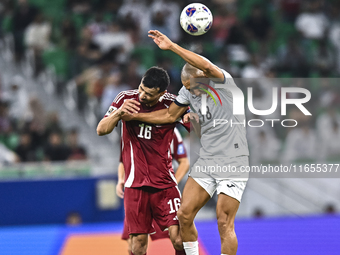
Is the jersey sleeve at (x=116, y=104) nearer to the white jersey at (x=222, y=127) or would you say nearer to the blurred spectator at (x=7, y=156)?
the white jersey at (x=222, y=127)

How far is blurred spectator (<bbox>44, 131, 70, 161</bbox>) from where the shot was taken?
30.1 ft

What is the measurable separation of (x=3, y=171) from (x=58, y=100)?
8.87ft

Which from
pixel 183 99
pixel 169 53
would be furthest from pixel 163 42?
pixel 169 53

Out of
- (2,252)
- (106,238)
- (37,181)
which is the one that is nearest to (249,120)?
(106,238)

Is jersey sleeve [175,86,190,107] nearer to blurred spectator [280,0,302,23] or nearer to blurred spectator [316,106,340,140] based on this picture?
blurred spectator [316,106,340,140]

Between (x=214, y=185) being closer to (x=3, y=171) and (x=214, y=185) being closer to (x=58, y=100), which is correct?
(x=3, y=171)

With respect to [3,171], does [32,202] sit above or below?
below


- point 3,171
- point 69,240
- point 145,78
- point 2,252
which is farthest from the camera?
point 3,171

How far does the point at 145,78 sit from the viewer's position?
186 inches

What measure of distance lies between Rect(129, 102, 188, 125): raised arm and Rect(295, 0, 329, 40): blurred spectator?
27.2ft

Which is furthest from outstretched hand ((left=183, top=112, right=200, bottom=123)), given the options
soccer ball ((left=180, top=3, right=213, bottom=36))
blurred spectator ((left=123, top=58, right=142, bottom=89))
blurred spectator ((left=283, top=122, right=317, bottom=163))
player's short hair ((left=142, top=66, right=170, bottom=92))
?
blurred spectator ((left=123, top=58, right=142, bottom=89))

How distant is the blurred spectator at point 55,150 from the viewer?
30.1 ft

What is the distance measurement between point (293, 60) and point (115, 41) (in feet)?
13.6

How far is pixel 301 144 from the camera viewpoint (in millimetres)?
8867
